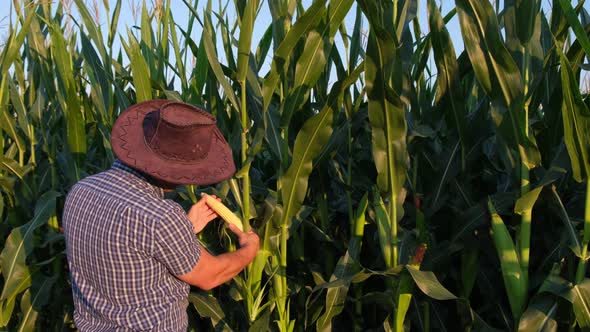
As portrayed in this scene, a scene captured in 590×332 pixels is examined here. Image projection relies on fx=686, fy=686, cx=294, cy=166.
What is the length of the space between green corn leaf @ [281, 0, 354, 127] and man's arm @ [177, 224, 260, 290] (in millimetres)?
594

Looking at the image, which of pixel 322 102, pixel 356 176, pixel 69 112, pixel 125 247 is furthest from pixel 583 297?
pixel 69 112

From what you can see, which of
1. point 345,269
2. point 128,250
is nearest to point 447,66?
point 345,269

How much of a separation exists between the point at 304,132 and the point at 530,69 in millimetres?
812

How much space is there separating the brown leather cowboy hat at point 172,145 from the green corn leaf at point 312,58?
522 mm

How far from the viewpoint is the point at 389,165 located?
2438 millimetres

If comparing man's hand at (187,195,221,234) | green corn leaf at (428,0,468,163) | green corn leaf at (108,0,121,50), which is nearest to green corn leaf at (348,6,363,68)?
green corn leaf at (428,0,468,163)

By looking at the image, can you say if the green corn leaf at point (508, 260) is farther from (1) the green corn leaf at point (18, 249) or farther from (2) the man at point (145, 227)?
(1) the green corn leaf at point (18, 249)

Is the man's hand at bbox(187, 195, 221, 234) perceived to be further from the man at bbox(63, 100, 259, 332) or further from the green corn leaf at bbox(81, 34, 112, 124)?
the green corn leaf at bbox(81, 34, 112, 124)

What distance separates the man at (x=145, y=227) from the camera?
1959mm

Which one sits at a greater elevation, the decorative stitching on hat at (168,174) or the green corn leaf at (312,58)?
the green corn leaf at (312,58)

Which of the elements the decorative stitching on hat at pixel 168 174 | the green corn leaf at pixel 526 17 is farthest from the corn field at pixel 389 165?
the decorative stitching on hat at pixel 168 174

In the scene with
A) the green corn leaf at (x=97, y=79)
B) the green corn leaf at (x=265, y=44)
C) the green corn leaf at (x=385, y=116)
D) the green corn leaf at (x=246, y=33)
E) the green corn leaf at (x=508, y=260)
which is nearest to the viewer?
the green corn leaf at (x=385, y=116)

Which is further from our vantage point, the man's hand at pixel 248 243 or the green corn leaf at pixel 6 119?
the green corn leaf at pixel 6 119

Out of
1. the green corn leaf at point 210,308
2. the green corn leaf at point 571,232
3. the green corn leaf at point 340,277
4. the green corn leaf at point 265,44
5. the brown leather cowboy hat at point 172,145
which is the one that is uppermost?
the green corn leaf at point 265,44
